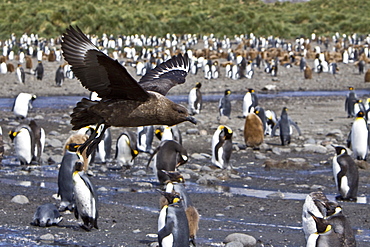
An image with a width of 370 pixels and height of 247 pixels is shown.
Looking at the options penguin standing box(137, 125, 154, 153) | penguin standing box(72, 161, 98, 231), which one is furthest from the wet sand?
penguin standing box(137, 125, 154, 153)

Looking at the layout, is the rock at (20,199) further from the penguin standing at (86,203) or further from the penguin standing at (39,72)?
the penguin standing at (39,72)

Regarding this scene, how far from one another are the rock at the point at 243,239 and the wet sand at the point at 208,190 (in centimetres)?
11

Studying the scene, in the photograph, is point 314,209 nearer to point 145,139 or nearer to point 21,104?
point 145,139

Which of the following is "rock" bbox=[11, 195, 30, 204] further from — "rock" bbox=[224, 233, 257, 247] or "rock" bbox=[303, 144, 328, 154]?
"rock" bbox=[303, 144, 328, 154]

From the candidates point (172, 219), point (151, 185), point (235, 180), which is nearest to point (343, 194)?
point (235, 180)

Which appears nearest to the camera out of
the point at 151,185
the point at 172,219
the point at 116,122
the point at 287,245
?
the point at 116,122

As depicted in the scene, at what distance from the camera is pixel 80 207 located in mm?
7004

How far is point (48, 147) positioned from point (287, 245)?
7713 millimetres

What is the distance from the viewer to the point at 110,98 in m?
5.28

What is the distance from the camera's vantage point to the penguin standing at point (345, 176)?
8.91 meters

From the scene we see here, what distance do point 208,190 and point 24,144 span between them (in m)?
3.31

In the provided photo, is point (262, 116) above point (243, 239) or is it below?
above

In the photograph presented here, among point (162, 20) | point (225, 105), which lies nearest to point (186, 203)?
point (225, 105)

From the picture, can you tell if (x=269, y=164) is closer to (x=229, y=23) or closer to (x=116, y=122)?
(x=116, y=122)
